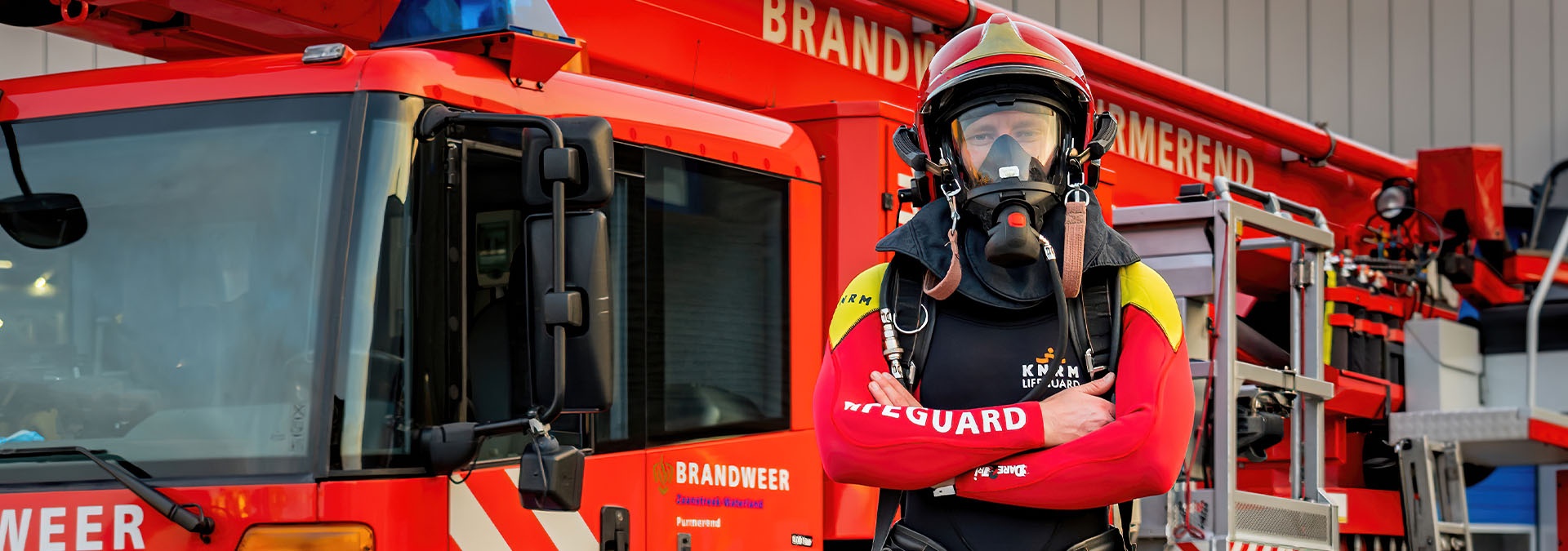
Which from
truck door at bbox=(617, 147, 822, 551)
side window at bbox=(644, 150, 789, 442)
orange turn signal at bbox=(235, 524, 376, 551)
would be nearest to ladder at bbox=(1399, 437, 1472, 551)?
truck door at bbox=(617, 147, 822, 551)

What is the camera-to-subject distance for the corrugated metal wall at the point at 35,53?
24.4ft

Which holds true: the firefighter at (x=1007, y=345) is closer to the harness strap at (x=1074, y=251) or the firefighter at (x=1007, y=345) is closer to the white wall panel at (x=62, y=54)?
the harness strap at (x=1074, y=251)

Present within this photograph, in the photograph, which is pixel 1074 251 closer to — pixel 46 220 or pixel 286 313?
pixel 286 313

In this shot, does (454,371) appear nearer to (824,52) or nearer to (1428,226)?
(824,52)

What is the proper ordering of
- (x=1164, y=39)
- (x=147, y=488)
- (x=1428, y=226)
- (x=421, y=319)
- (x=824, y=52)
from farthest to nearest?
(x=1164, y=39), (x=1428, y=226), (x=824, y=52), (x=421, y=319), (x=147, y=488)

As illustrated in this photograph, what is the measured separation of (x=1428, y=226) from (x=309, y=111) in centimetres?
675

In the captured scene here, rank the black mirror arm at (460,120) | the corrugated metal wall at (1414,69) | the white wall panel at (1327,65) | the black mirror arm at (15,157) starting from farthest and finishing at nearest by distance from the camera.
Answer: the white wall panel at (1327,65), the corrugated metal wall at (1414,69), the black mirror arm at (15,157), the black mirror arm at (460,120)

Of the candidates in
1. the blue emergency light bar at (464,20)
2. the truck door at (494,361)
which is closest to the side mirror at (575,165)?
the truck door at (494,361)

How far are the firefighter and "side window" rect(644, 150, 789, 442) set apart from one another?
121 cm

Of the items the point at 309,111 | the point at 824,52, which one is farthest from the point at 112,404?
the point at 824,52

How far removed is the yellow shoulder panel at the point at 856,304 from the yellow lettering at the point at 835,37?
2.67 meters

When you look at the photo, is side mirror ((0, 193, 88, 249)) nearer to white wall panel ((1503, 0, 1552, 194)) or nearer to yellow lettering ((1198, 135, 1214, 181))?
yellow lettering ((1198, 135, 1214, 181))

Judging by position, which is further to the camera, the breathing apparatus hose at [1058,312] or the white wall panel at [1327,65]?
the white wall panel at [1327,65]

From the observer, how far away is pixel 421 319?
3379 millimetres
